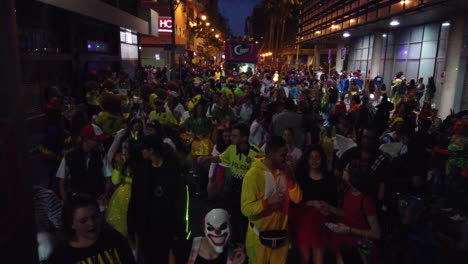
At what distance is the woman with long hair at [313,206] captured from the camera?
4082 mm

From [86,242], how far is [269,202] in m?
1.64

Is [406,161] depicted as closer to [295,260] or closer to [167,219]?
[295,260]

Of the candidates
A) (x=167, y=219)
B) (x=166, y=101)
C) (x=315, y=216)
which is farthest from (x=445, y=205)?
(x=166, y=101)

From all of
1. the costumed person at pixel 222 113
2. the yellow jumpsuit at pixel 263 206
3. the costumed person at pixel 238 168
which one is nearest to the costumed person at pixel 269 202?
the yellow jumpsuit at pixel 263 206

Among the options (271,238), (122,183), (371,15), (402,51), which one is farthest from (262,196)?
(402,51)

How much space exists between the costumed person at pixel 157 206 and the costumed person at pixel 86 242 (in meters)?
A: 1.00

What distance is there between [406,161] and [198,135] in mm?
3816

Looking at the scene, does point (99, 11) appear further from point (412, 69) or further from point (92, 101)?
point (412, 69)

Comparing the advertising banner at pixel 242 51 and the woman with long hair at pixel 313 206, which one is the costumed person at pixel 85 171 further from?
the advertising banner at pixel 242 51

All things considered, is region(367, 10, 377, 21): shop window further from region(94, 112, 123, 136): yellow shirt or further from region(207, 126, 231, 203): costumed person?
region(207, 126, 231, 203): costumed person

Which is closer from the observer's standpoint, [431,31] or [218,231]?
[218,231]

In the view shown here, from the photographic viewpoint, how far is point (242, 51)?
20.8 metres

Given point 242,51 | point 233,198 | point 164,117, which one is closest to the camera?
point 233,198

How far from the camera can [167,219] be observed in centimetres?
390
